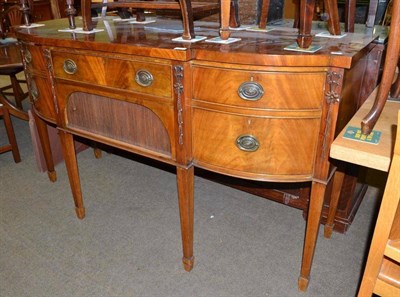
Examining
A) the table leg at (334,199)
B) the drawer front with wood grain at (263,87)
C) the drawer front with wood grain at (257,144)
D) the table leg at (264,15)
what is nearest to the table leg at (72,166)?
the drawer front with wood grain at (257,144)

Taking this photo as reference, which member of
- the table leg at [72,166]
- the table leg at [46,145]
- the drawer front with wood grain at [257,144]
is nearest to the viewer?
the drawer front with wood grain at [257,144]

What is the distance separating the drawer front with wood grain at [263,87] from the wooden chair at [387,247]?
309 millimetres

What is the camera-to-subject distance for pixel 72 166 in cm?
176

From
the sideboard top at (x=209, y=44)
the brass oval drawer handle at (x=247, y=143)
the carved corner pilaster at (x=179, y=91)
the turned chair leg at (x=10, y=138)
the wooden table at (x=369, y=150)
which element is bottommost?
the turned chair leg at (x=10, y=138)

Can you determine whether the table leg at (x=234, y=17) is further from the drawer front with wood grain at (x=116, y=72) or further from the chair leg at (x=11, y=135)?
the chair leg at (x=11, y=135)

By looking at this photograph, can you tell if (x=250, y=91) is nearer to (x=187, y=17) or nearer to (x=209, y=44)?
(x=209, y=44)

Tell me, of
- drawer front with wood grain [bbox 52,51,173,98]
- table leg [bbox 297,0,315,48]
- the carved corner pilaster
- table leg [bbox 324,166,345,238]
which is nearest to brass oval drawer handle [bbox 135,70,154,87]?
drawer front with wood grain [bbox 52,51,173,98]

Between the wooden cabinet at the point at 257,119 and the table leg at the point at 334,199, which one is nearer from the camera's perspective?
the wooden cabinet at the point at 257,119

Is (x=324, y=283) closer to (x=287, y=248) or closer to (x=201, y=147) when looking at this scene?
(x=287, y=248)

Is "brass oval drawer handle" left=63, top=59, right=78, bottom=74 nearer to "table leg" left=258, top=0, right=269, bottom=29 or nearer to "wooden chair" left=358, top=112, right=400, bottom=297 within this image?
"table leg" left=258, top=0, right=269, bottom=29

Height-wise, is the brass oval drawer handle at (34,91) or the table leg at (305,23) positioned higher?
the table leg at (305,23)

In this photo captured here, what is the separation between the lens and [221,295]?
143 cm

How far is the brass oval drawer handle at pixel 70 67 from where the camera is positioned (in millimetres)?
1402

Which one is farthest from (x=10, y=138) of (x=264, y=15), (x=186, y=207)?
(x=264, y=15)
